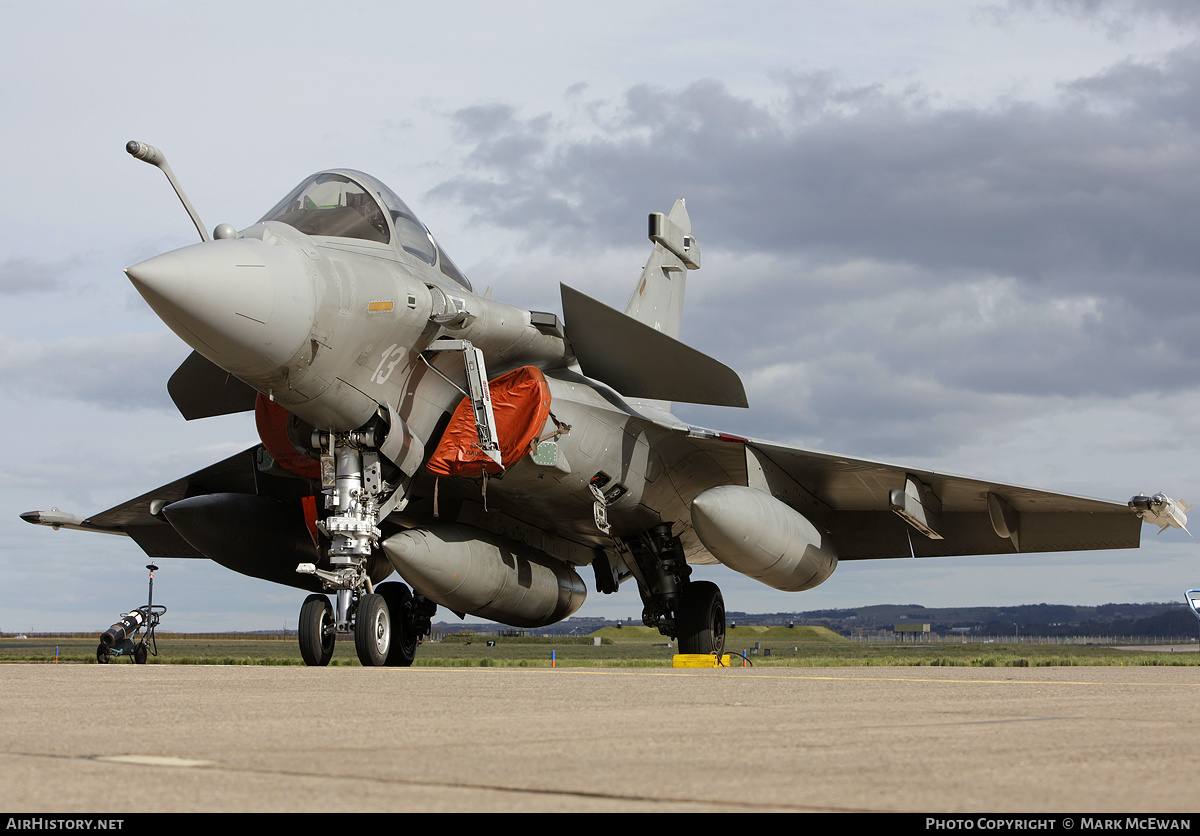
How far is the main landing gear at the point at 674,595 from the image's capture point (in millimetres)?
14000

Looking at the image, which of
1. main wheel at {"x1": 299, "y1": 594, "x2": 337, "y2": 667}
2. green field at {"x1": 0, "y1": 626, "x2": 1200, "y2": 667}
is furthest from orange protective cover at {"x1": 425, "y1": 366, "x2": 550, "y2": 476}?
green field at {"x1": 0, "y1": 626, "x2": 1200, "y2": 667}

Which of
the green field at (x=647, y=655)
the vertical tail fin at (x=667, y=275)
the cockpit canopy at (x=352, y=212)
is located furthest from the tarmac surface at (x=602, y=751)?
the vertical tail fin at (x=667, y=275)

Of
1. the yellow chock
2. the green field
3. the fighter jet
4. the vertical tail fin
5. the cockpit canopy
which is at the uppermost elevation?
the vertical tail fin

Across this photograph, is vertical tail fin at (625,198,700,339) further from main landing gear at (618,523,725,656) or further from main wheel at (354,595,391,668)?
main wheel at (354,595,391,668)

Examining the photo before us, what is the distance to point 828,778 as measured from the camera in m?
3.03

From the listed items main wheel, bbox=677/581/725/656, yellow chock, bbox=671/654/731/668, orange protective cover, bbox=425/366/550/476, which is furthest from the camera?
main wheel, bbox=677/581/725/656

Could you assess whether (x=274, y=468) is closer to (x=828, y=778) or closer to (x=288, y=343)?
(x=288, y=343)

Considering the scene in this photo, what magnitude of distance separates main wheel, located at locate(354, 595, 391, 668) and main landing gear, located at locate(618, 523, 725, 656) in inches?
189

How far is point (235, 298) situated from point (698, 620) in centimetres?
768

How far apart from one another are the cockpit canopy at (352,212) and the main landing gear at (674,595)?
16.2 feet

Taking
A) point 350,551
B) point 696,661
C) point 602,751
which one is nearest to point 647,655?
point 696,661

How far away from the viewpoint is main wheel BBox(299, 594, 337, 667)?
10000 millimetres

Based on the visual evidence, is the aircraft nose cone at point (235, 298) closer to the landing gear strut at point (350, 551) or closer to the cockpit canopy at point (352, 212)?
the cockpit canopy at point (352, 212)

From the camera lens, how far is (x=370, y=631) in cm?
984
